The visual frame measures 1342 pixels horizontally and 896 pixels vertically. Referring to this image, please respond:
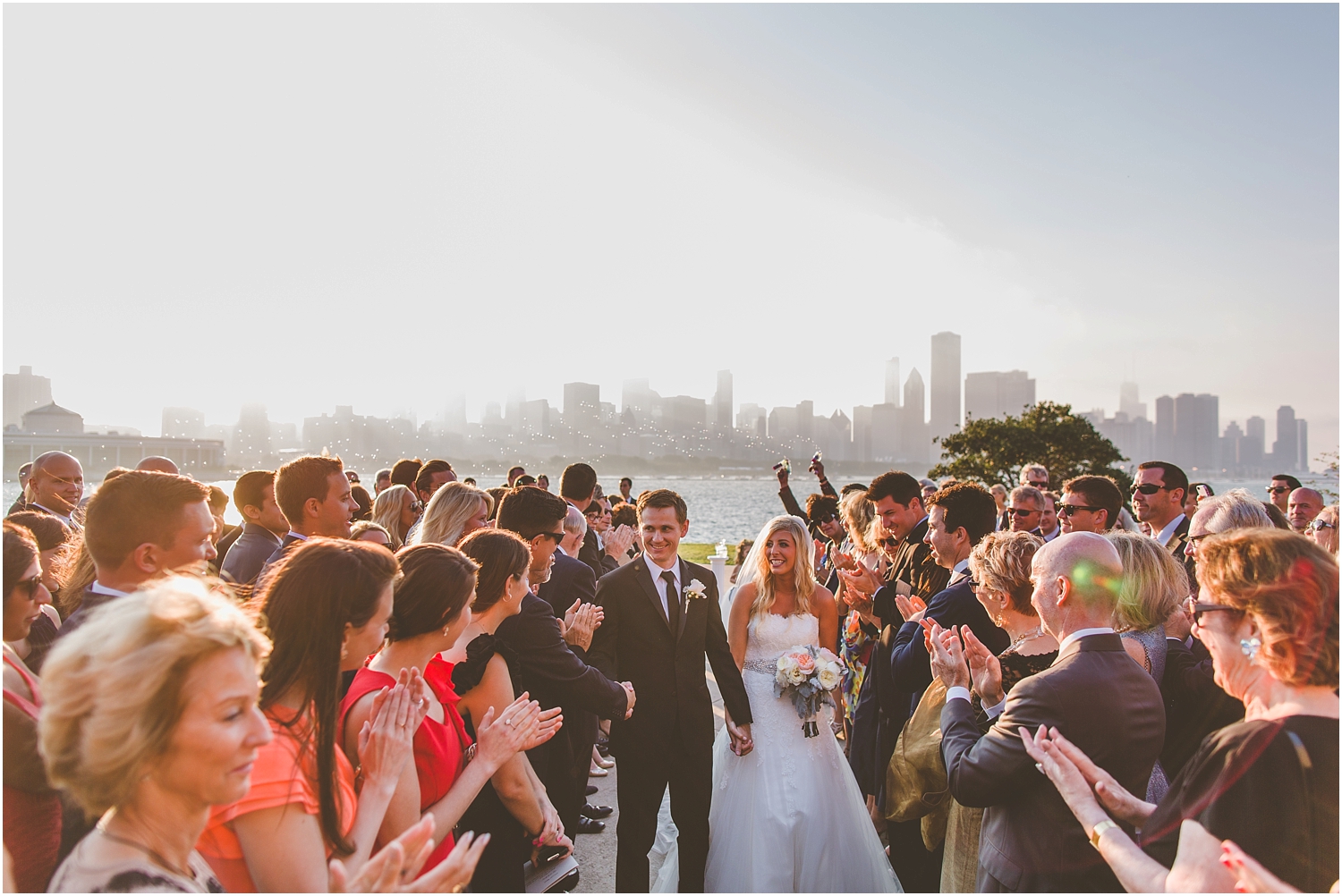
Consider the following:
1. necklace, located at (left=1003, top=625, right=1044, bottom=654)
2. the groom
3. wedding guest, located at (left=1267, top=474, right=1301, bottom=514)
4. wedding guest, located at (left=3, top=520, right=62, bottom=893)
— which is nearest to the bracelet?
necklace, located at (left=1003, top=625, right=1044, bottom=654)

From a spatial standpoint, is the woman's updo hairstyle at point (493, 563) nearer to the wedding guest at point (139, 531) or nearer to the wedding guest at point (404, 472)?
the wedding guest at point (139, 531)

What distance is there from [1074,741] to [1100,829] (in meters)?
0.34

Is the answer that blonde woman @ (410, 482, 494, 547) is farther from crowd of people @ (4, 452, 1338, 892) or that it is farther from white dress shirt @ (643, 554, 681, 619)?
white dress shirt @ (643, 554, 681, 619)

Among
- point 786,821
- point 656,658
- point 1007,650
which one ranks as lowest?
point 786,821

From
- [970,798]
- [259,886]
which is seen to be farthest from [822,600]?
[259,886]

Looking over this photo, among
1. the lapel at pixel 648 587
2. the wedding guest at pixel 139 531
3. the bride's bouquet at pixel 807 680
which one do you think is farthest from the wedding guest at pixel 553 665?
the wedding guest at pixel 139 531

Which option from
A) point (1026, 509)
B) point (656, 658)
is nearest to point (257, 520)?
point (656, 658)

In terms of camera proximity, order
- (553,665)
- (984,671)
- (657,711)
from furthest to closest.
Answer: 1. (657,711)
2. (553,665)
3. (984,671)

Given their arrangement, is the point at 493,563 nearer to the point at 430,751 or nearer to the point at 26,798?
the point at 430,751

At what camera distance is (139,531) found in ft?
10.5

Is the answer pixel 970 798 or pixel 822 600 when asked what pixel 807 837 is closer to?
pixel 822 600

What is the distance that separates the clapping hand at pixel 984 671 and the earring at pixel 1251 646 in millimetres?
1215

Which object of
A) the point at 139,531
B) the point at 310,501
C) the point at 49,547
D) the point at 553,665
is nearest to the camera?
the point at 139,531

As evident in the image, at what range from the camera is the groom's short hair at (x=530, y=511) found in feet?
14.7
